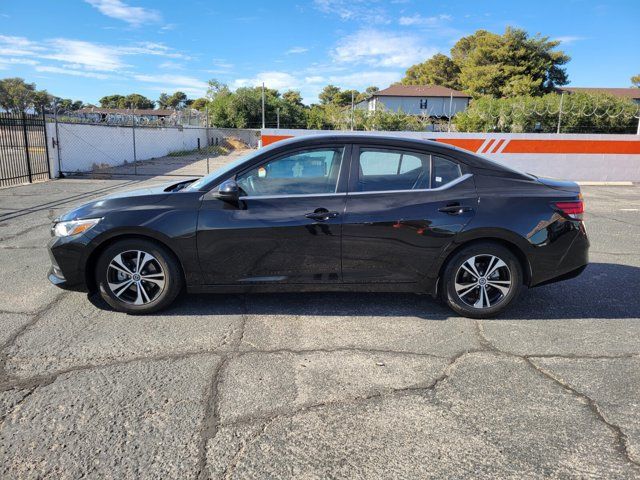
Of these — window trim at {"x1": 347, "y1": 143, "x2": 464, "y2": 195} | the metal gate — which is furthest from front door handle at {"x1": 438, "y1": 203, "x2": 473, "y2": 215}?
the metal gate

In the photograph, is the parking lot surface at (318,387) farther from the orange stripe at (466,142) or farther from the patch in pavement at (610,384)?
the orange stripe at (466,142)

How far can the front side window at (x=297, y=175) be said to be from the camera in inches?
163

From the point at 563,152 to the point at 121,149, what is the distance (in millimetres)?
17804

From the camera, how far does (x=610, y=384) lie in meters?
3.16

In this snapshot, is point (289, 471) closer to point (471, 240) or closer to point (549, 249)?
point (471, 240)

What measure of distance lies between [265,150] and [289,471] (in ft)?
8.91

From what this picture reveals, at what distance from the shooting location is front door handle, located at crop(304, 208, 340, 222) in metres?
4.00

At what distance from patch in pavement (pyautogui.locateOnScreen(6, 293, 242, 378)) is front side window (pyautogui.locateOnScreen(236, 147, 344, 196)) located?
1.19 meters

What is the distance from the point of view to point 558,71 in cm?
5503

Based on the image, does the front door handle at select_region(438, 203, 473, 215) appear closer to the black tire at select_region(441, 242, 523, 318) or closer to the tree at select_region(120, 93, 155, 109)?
the black tire at select_region(441, 242, 523, 318)

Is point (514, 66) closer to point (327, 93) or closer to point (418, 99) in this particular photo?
point (418, 99)

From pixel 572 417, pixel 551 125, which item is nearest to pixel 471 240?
pixel 572 417

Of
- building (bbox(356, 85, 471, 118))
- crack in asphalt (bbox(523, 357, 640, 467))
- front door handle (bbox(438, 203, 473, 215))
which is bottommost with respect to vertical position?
crack in asphalt (bbox(523, 357, 640, 467))

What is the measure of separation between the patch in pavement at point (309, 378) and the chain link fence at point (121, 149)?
41.8 feet
